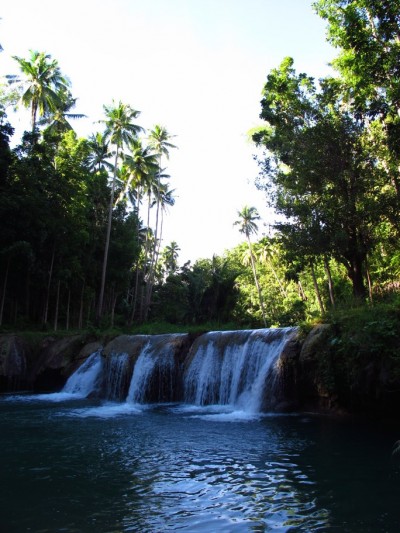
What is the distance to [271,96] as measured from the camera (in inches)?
752

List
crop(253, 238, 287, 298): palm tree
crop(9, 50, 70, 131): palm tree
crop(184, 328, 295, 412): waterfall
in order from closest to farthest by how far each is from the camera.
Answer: crop(184, 328, 295, 412): waterfall
crop(9, 50, 70, 131): palm tree
crop(253, 238, 287, 298): palm tree

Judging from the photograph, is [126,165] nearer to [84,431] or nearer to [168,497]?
[84,431]

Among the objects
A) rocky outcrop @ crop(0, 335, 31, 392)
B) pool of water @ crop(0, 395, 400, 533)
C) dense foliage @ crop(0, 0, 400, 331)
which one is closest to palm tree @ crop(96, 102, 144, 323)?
dense foliage @ crop(0, 0, 400, 331)

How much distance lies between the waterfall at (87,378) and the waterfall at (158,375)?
7.38ft

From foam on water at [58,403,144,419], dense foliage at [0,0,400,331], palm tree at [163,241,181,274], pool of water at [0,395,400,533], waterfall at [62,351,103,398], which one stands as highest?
palm tree at [163,241,181,274]

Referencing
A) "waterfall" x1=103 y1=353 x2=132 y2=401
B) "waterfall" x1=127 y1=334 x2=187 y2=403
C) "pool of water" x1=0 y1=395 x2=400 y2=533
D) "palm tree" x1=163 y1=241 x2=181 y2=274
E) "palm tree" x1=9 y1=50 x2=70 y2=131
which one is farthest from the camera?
"palm tree" x1=163 y1=241 x2=181 y2=274

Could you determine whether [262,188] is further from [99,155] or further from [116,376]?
[99,155]

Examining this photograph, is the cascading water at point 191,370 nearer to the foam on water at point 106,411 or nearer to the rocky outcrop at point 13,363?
the foam on water at point 106,411

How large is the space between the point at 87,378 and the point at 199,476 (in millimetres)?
13232

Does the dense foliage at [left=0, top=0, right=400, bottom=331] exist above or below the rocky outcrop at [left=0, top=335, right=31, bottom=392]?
above

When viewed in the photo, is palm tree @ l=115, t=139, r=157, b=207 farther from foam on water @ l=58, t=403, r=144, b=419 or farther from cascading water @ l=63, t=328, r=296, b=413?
foam on water @ l=58, t=403, r=144, b=419

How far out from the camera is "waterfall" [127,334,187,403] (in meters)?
16.3

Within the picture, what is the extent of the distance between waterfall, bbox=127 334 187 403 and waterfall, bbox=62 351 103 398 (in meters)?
2.25

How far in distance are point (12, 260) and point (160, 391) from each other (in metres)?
12.2
